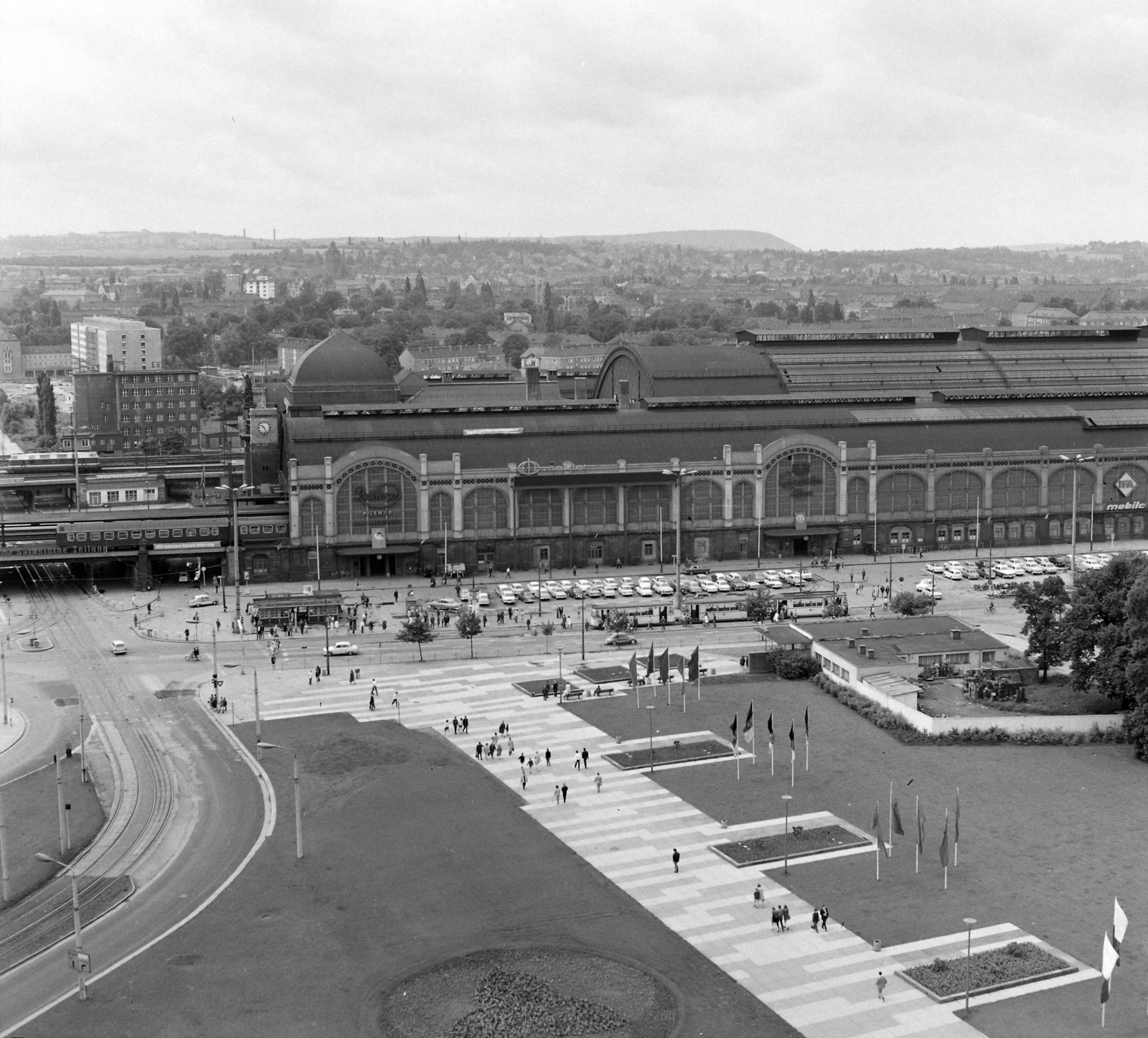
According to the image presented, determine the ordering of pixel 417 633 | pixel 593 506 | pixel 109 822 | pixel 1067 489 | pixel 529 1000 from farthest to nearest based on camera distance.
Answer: pixel 1067 489 → pixel 593 506 → pixel 417 633 → pixel 109 822 → pixel 529 1000

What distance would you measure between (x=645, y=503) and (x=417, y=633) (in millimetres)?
35615

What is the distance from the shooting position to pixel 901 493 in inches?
5566

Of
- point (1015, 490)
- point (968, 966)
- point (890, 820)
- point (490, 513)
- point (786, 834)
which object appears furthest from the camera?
point (1015, 490)

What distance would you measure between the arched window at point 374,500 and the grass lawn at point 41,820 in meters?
52.5

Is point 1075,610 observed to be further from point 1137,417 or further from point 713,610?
point 1137,417

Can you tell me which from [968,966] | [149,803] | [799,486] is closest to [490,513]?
[799,486]

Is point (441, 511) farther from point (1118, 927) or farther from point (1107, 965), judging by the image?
point (1107, 965)

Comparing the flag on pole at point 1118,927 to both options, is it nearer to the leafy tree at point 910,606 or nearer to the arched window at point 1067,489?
the leafy tree at point 910,606

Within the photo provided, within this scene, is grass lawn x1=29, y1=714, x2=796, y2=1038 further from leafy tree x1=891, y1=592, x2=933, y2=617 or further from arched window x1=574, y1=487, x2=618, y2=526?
arched window x1=574, y1=487, x2=618, y2=526

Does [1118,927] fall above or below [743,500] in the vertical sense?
below

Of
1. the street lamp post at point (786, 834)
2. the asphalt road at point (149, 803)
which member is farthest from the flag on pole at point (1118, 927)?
the asphalt road at point (149, 803)

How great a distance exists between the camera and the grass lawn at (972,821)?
5669cm

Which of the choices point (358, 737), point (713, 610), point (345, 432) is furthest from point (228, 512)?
point (358, 737)

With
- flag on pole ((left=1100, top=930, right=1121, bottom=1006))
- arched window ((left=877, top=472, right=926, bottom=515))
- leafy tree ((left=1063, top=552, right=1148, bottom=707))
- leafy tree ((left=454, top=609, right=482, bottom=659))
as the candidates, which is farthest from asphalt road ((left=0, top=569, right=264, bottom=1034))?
arched window ((left=877, top=472, right=926, bottom=515))
